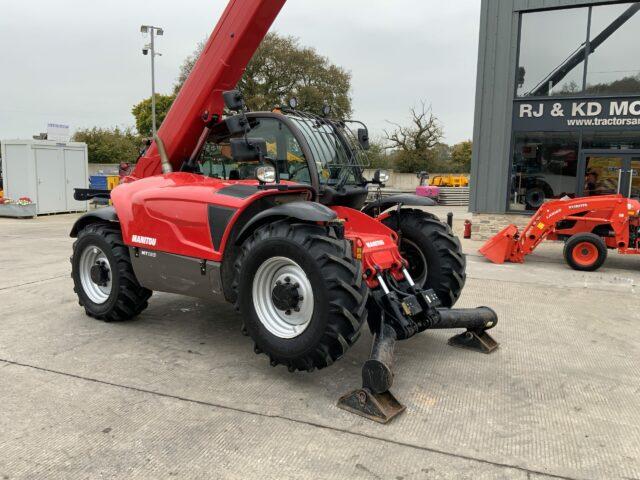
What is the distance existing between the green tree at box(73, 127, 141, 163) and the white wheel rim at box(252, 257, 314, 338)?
38.3 metres

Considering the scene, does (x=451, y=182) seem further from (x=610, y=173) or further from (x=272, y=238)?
(x=272, y=238)

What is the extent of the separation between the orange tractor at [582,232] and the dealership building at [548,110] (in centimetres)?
282

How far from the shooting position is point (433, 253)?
15.3ft

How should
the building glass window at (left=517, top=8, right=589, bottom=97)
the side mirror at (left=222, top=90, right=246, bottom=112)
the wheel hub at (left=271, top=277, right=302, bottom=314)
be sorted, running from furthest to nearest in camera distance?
1. the building glass window at (left=517, top=8, right=589, bottom=97)
2. the side mirror at (left=222, top=90, right=246, bottom=112)
3. the wheel hub at (left=271, top=277, right=302, bottom=314)

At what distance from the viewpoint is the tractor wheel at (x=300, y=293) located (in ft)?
11.0

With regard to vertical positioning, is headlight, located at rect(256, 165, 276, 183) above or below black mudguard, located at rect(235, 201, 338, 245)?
above

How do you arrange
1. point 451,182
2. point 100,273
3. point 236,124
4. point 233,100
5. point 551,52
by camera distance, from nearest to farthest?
point 233,100, point 236,124, point 100,273, point 551,52, point 451,182

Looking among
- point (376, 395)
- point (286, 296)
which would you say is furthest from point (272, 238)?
point (376, 395)

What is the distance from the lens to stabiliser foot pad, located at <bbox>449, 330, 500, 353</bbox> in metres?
4.43

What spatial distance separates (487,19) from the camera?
11797 mm

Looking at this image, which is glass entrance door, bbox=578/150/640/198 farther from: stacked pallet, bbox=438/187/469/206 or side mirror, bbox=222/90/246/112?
stacked pallet, bbox=438/187/469/206

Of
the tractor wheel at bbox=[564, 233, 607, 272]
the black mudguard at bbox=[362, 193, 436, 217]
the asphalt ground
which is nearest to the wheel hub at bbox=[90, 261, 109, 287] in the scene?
the asphalt ground

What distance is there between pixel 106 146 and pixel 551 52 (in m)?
35.0

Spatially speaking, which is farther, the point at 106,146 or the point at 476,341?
the point at 106,146
